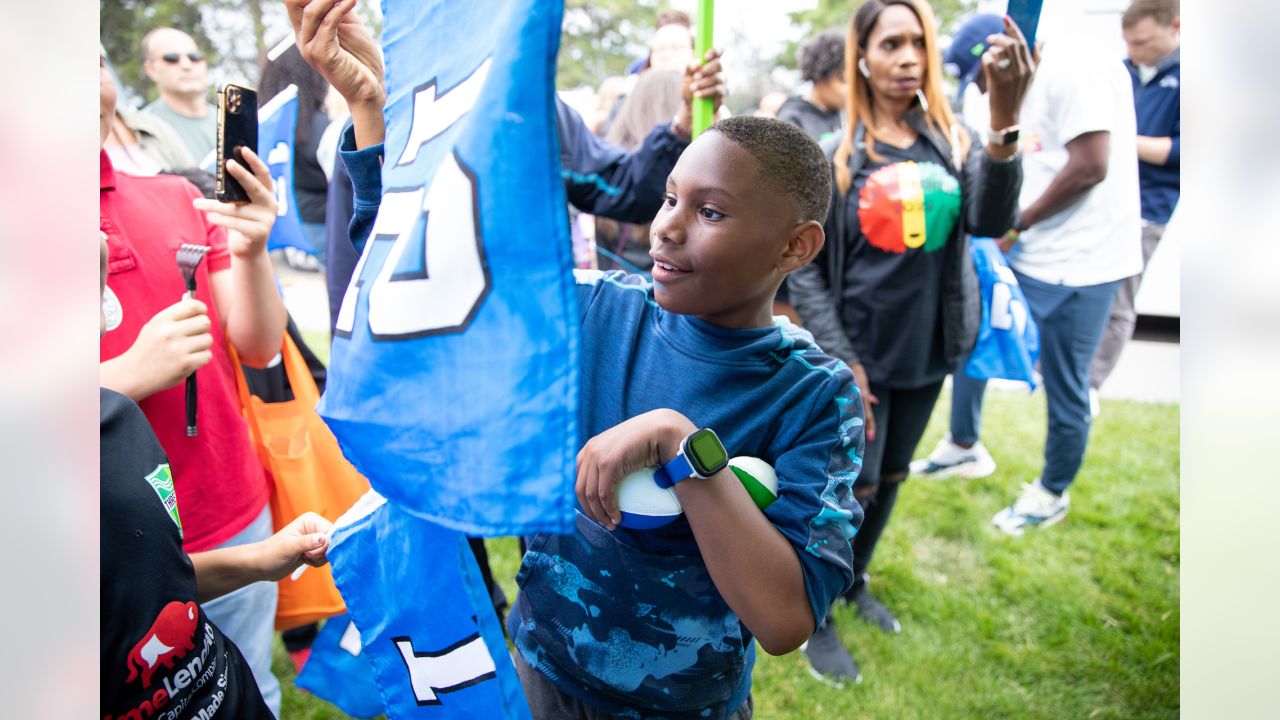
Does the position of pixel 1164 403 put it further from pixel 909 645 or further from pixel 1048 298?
pixel 909 645

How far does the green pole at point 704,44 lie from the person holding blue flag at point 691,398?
0.46 m

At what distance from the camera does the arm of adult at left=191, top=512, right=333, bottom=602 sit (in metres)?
1.49

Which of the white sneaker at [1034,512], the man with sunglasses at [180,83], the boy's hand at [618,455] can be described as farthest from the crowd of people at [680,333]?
the man with sunglasses at [180,83]

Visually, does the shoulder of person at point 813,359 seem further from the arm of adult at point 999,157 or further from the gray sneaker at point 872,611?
the gray sneaker at point 872,611

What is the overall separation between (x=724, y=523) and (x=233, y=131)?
1.31 m

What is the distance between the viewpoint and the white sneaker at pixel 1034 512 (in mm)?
4215

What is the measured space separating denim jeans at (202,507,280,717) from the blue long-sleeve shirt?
5081 mm

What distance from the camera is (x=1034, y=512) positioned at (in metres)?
4.24

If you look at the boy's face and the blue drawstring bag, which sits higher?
the boy's face

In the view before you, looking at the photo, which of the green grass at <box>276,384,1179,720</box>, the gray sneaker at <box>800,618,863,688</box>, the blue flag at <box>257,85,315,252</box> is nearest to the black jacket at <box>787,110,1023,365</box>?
the gray sneaker at <box>800,618,863,688</box>

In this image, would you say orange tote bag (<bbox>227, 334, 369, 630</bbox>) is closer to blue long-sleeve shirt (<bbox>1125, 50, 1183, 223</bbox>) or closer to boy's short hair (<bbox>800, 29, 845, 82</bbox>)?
boy's short hair (<bbox>800, 29, 845, 82</bbox>)

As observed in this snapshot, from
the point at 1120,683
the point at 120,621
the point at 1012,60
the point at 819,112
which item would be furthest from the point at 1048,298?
the point at 120,621

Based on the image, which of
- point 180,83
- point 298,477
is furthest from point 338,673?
point 180,83

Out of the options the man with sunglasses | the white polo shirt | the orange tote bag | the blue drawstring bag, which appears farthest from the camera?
the man with sunglasses
